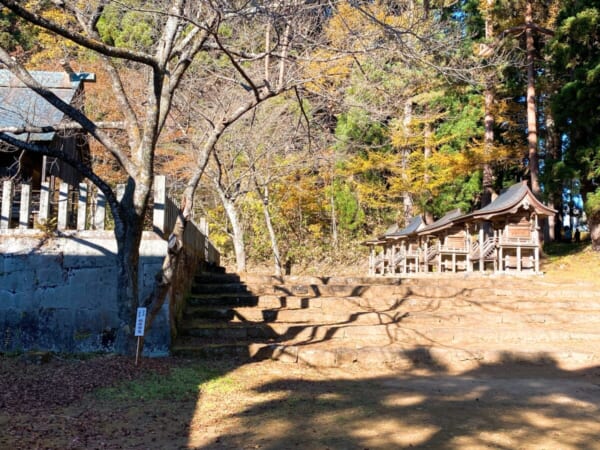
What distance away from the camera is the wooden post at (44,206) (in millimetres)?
7219

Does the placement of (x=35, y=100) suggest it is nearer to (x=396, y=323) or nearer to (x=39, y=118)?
(x=39, y=118)

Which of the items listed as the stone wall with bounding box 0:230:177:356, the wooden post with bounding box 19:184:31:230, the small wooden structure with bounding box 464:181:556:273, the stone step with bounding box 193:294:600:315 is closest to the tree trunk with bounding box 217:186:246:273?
the stone step with bounding box 193:294:600:315

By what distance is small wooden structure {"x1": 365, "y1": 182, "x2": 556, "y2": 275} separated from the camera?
15.0 m

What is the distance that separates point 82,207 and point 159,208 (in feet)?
3.48

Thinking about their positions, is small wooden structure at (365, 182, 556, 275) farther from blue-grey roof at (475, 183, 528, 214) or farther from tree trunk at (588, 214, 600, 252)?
tree trunk at (588, 214, 600, 252)

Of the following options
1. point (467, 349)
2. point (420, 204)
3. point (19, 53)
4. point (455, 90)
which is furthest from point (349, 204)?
point (467, 349)

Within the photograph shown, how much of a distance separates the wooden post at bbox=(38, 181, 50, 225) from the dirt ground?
73.2 inches

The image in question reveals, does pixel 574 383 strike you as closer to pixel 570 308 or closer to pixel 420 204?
pixel 570 308

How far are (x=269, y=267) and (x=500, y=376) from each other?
1977 centimetres

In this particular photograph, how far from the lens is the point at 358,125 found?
65.3 feet

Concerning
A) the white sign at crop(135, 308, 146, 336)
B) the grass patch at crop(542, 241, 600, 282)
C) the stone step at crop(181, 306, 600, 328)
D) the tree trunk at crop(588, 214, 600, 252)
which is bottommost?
the stone step at crop(181, 306, 600, 328)

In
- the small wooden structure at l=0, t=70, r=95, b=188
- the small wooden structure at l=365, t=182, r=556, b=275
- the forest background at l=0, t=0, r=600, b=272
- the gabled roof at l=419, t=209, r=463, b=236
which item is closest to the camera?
the forest background at l=0, t=0, r=600, b=272

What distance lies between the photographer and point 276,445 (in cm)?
381

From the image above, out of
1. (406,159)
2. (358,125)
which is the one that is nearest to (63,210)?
(358,125)
